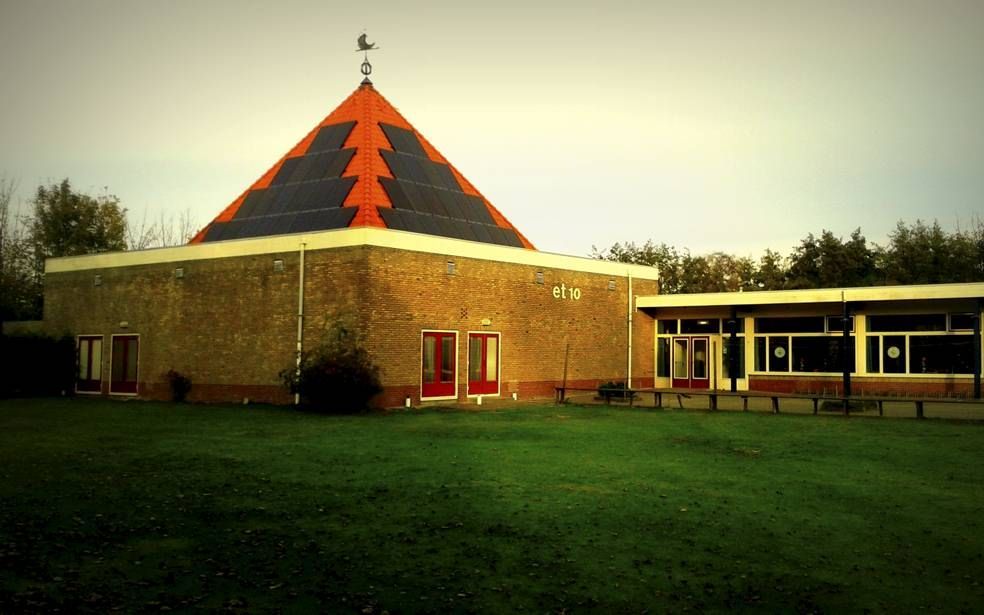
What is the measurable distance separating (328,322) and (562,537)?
594 inches

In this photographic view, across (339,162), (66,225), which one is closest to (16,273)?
(66,225)

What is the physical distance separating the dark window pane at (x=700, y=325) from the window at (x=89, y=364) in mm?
21128

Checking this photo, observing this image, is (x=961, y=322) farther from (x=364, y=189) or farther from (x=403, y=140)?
(x=364, y=189)

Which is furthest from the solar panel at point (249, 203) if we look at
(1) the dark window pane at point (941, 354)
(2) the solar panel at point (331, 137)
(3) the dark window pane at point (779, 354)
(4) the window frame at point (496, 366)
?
(1) the dark window pane at point (941, 354)

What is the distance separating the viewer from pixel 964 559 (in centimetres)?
771

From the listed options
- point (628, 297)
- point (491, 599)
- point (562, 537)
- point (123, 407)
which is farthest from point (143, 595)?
point (628, 297)

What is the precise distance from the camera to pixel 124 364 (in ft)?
91.2

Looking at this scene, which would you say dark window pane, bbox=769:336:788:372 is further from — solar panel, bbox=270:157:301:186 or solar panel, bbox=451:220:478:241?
solar panel, bbox=270:157:301:186

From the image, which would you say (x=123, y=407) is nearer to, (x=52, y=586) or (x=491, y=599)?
(x=52, y=586)

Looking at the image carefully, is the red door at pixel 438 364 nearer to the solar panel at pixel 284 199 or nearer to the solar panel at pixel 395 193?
the solar panel at pixel 395 193

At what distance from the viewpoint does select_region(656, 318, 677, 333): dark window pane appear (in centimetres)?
3400

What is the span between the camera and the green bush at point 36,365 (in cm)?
2777

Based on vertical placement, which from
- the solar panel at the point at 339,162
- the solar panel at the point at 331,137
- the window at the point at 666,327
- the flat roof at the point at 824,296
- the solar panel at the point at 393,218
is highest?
the solar panel at the point at 331,137

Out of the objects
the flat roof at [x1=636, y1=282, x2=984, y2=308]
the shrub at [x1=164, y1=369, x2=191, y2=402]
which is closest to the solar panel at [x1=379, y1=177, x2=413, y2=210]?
the shrub at [x1=164, y1=369, x2=191, y2=402]
